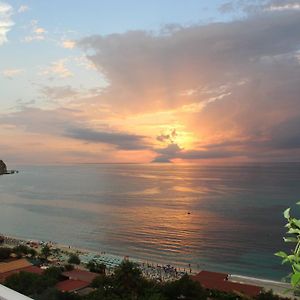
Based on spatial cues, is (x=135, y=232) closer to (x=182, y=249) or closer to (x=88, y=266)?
(x=182, y=249)

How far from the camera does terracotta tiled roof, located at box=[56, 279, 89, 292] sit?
17434 millimetres

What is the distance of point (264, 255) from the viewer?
103 feet

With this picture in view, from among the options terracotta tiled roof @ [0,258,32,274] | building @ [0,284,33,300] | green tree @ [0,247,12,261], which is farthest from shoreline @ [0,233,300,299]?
building @ [0,284,33,300]

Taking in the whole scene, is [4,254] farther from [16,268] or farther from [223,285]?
[223,285]

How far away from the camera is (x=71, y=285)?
18.2 m

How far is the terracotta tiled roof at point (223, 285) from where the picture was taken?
18870 mm

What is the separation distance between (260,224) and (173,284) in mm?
29582

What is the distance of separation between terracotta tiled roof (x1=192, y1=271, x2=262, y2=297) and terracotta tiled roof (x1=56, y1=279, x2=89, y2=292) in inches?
260

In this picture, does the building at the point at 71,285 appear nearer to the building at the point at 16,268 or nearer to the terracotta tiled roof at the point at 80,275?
the terracotta tiled roof at the point at 80,275

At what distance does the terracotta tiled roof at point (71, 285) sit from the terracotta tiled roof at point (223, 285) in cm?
660


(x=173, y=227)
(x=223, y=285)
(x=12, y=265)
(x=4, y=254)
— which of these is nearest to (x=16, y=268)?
(x=12, y=265)

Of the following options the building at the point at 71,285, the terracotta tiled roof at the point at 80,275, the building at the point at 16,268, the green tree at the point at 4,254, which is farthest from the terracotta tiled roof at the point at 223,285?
the green tree at the point at 4,254

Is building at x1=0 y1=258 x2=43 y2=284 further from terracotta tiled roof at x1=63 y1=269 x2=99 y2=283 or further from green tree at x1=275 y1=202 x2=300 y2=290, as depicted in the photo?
green tree at x1=275 y1=202 x2=300 y2=290

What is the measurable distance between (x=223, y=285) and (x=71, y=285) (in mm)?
8422
